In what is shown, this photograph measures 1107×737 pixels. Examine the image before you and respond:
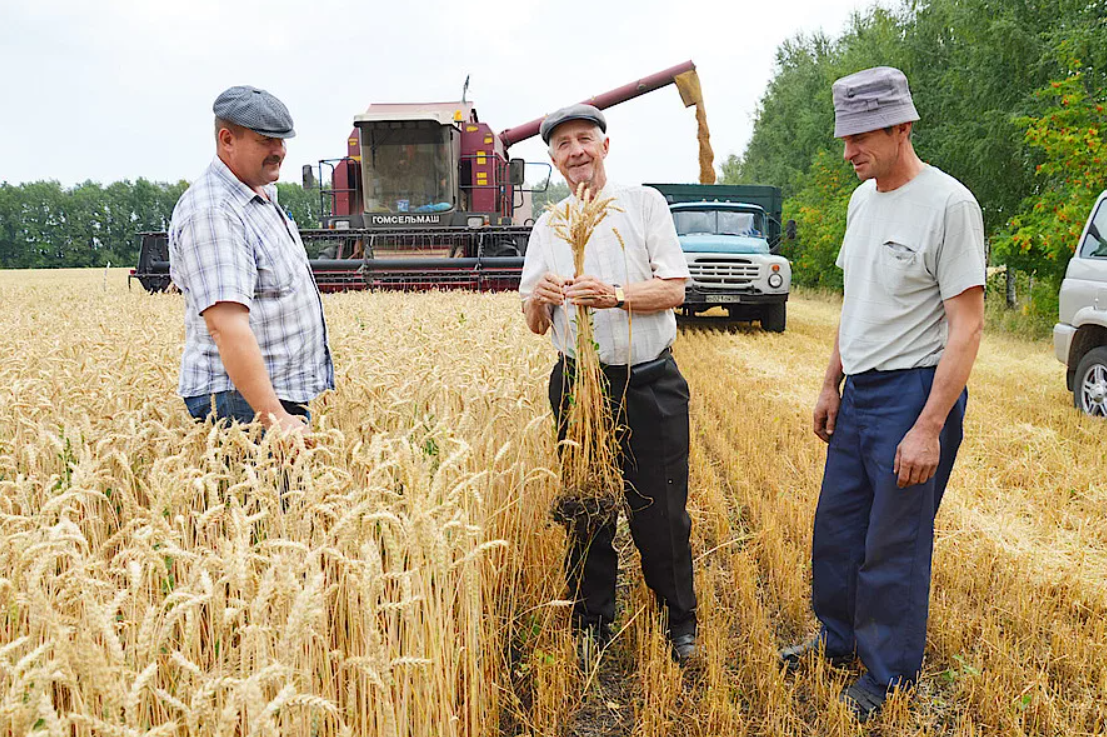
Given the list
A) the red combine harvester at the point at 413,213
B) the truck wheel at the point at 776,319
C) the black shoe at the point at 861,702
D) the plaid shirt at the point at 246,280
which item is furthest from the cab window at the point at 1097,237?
the red combine harvester at the point at 413,213

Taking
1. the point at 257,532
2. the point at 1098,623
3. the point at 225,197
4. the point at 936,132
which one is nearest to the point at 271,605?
the point at 257,532

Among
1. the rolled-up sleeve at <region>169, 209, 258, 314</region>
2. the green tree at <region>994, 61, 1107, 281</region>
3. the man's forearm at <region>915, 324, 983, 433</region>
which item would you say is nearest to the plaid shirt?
the rolled-up sleeve at <region>169, 209, 258, 314</region>

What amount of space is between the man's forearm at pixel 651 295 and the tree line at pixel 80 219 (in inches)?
2673

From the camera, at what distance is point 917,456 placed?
2.48 meters

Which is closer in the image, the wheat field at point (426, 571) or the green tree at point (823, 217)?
the wheat field at point (426, 571)

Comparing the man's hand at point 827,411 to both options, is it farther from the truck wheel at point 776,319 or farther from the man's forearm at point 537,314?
the truck wheel at point 776,319

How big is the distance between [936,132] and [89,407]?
19.1 m

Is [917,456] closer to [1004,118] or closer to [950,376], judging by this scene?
[950,376]

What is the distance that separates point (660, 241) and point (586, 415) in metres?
0.68

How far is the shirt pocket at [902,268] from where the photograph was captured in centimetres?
248

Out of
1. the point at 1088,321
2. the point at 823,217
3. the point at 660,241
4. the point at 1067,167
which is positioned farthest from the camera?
the point at 823,217

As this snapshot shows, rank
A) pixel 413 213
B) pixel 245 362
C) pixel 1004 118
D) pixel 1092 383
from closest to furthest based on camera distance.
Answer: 1. pixel 245 362
2. pixel 1092 383
3. pixel 413 213
4. pixel 1004 118

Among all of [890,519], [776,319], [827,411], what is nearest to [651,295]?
[827,411]

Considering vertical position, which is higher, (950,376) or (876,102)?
(876,102)
